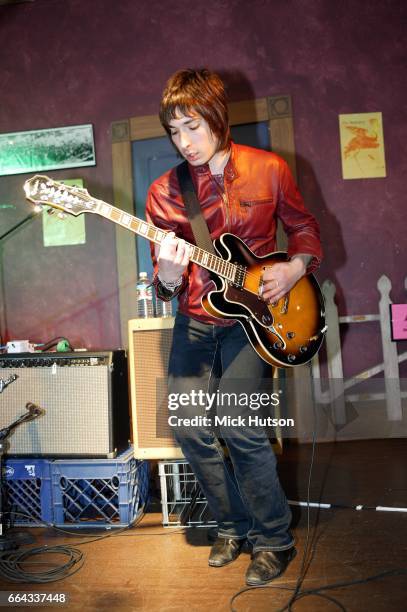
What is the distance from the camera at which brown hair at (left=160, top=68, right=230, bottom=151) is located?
1.81 m

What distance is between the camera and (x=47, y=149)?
4.07 m

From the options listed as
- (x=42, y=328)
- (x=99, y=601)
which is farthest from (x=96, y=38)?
(x=99, y=601)

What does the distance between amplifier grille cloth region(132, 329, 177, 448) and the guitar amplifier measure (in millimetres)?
144

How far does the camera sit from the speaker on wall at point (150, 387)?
242 centimetres

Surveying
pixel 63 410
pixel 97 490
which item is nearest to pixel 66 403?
pixel 63 410

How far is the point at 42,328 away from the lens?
13.4 feet

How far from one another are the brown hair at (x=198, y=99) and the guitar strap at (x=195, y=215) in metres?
0.18

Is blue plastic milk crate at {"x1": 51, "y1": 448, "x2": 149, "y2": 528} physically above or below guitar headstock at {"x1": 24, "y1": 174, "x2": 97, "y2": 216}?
below

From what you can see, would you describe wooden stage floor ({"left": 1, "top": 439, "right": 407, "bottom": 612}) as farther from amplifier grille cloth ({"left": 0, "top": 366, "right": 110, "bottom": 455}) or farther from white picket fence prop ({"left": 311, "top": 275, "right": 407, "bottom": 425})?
white picket fence prop ({"left": 311, "top": 275, "right": 407, "bottom": 425})

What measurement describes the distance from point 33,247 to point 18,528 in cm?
224

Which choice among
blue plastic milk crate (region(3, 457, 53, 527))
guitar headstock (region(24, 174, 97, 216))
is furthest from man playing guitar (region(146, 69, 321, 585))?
blue plastic milk crate (region(3, 457, 53, 527))

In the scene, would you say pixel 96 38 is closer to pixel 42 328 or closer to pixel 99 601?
pixel 42 328

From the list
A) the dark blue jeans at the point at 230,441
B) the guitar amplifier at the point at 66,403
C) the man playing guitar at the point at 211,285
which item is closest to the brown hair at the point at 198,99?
the man playing guitar at the point at 211,285

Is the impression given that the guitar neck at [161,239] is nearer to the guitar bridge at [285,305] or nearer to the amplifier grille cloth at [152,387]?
the guitar bridge at [285,305]
